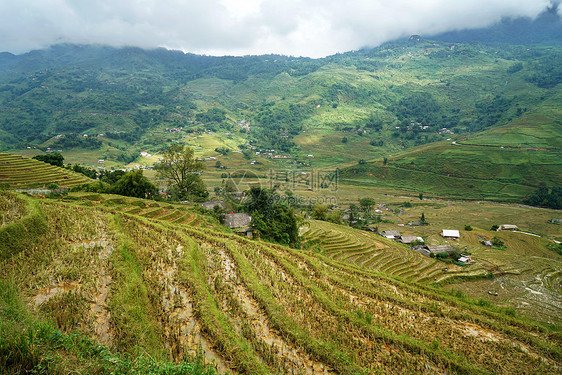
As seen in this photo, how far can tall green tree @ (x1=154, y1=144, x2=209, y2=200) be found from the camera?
3569cm

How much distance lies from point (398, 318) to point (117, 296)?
36.6 ft

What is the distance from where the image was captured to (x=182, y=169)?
37.0 meters

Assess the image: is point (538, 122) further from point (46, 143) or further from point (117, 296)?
point (46, 143)

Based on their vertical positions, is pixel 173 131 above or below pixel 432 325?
above

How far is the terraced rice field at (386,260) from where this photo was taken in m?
25.8

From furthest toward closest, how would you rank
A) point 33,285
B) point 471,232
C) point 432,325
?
point 471,232 < point 432,325 < point 33,285

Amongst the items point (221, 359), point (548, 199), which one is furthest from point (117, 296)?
point (548, 199)

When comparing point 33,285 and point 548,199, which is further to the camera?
point 548,199

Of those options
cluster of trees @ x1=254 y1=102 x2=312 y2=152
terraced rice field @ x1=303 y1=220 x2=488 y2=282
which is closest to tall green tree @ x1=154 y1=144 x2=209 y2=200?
terraced rice field @ x1=303 y1=220 x2=488 y2=282

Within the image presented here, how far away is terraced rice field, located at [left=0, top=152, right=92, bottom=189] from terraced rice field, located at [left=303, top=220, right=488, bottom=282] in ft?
101

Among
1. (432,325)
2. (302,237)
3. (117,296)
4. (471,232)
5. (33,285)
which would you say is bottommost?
(471,232)

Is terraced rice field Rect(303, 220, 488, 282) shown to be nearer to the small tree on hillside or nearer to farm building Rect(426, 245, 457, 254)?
farm building Rect(426, 245, 457, 254)

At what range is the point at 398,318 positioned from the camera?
10859 mm

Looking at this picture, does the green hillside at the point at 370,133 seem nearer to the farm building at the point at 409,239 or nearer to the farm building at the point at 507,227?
the farm building at the point at 507,227
